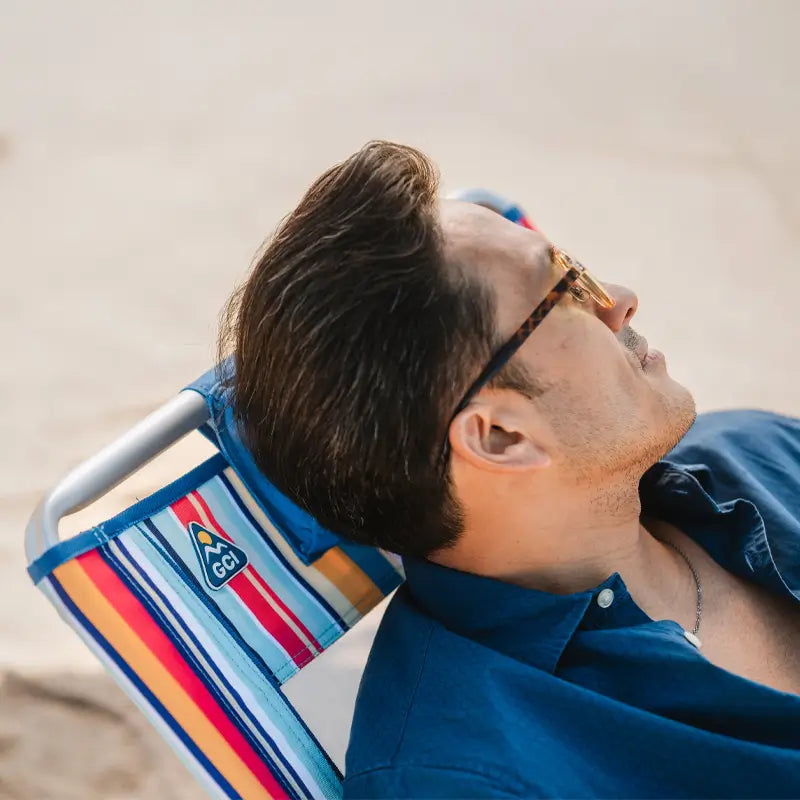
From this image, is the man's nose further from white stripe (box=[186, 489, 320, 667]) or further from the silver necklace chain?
white stripe (box=[186, 489, 320, 667])

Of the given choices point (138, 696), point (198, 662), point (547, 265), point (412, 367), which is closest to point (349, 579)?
point (198, 662)

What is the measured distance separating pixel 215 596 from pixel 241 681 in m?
0.13

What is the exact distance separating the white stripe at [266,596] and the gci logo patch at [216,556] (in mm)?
12

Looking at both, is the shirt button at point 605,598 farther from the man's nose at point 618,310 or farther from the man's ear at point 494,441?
the man's nose at point 618,310

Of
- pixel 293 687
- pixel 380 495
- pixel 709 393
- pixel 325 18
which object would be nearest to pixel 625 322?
pixel 380 495

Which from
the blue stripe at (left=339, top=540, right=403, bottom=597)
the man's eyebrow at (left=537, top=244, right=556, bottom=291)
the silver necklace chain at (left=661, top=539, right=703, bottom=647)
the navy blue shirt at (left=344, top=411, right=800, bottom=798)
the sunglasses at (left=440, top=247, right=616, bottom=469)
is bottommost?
the silver necklace chain at (left=661, top=539, right=703, bottom=647)

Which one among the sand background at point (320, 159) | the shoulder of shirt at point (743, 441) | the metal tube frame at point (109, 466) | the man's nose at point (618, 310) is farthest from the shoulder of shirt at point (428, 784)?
the sand background at point (320, 159)

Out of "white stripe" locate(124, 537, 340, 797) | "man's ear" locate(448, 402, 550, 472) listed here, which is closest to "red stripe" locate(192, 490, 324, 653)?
"white stripe" locate(124, 537, 340, 797)

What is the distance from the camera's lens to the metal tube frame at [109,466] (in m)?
1.44

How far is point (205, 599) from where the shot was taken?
1539 millimetres

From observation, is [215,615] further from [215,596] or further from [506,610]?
[506,610]

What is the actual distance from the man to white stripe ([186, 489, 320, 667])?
168 millimetres

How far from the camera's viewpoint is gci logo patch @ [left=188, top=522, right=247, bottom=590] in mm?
1562

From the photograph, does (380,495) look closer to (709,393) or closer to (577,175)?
Answer: (709,393)
